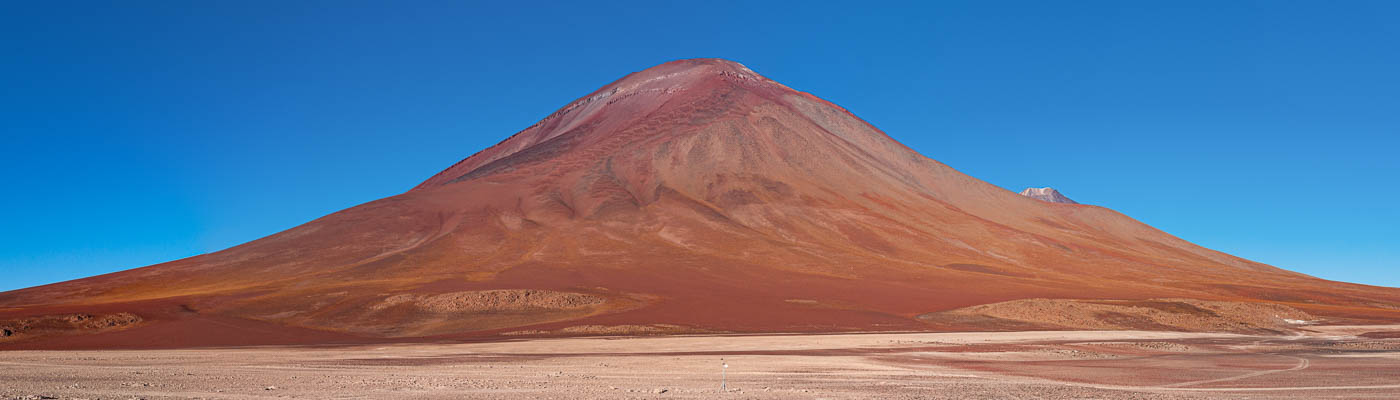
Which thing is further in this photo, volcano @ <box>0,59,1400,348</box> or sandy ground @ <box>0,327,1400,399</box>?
volcano @ <box>0,59,1400,348</box>

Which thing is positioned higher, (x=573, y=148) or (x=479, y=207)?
(x=573, y=148)

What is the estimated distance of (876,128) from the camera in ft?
600

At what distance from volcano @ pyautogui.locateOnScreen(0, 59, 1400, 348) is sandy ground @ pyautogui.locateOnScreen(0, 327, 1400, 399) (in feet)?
A: 40.9

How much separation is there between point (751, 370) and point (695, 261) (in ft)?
212

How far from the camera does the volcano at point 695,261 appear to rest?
63.0 metres

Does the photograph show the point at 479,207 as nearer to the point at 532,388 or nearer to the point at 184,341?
the point at 184,341

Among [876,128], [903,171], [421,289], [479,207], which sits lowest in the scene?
[421,289]

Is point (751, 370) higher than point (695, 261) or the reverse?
the reverse

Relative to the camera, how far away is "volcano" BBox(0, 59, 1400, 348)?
63.0m

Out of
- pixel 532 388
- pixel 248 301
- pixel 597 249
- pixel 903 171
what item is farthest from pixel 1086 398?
pixel 903 171

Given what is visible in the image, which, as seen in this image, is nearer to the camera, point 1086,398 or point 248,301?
point 1086,398

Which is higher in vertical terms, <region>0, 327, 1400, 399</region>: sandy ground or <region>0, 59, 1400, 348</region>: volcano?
<region>0, 59, 1400, 348</region>: volcano

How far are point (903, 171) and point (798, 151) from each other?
68.4 ft

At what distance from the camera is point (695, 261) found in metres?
95.4
